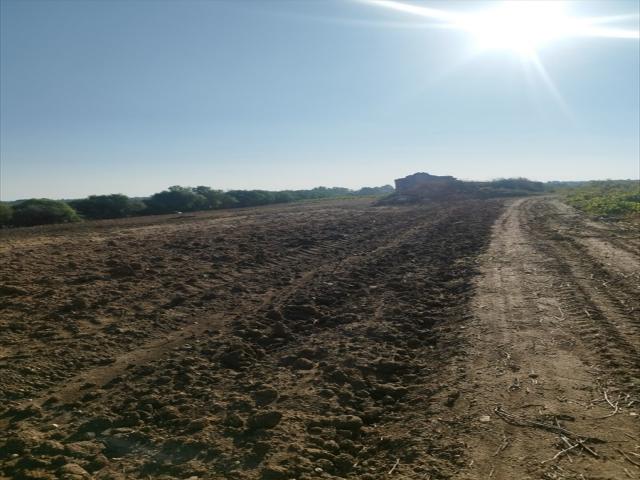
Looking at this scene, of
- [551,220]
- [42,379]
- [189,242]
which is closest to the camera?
[42,379]

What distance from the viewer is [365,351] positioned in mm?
5410

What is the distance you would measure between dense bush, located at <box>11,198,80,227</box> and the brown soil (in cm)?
1333

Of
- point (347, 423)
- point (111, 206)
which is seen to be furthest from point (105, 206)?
point (347, 423)

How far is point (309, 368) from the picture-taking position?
4.97 m

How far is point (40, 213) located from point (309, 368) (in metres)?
21.0

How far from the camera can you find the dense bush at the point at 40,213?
21.5 meters

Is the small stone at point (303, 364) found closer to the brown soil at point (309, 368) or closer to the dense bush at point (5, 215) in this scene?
the brown soil at point (309, 368)

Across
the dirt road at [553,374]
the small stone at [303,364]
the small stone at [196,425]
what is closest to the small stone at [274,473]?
the small stone at [196,425]

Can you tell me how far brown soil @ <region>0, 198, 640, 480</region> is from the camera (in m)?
3.38

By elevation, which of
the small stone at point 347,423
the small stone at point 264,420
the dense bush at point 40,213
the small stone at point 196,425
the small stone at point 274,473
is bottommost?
the small stone at point 347,423

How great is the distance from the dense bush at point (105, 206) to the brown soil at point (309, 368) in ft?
56.3

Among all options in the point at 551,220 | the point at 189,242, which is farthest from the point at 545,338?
the point at 551,220

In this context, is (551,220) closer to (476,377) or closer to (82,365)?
(476,377)

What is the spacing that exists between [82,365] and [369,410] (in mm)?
2866
